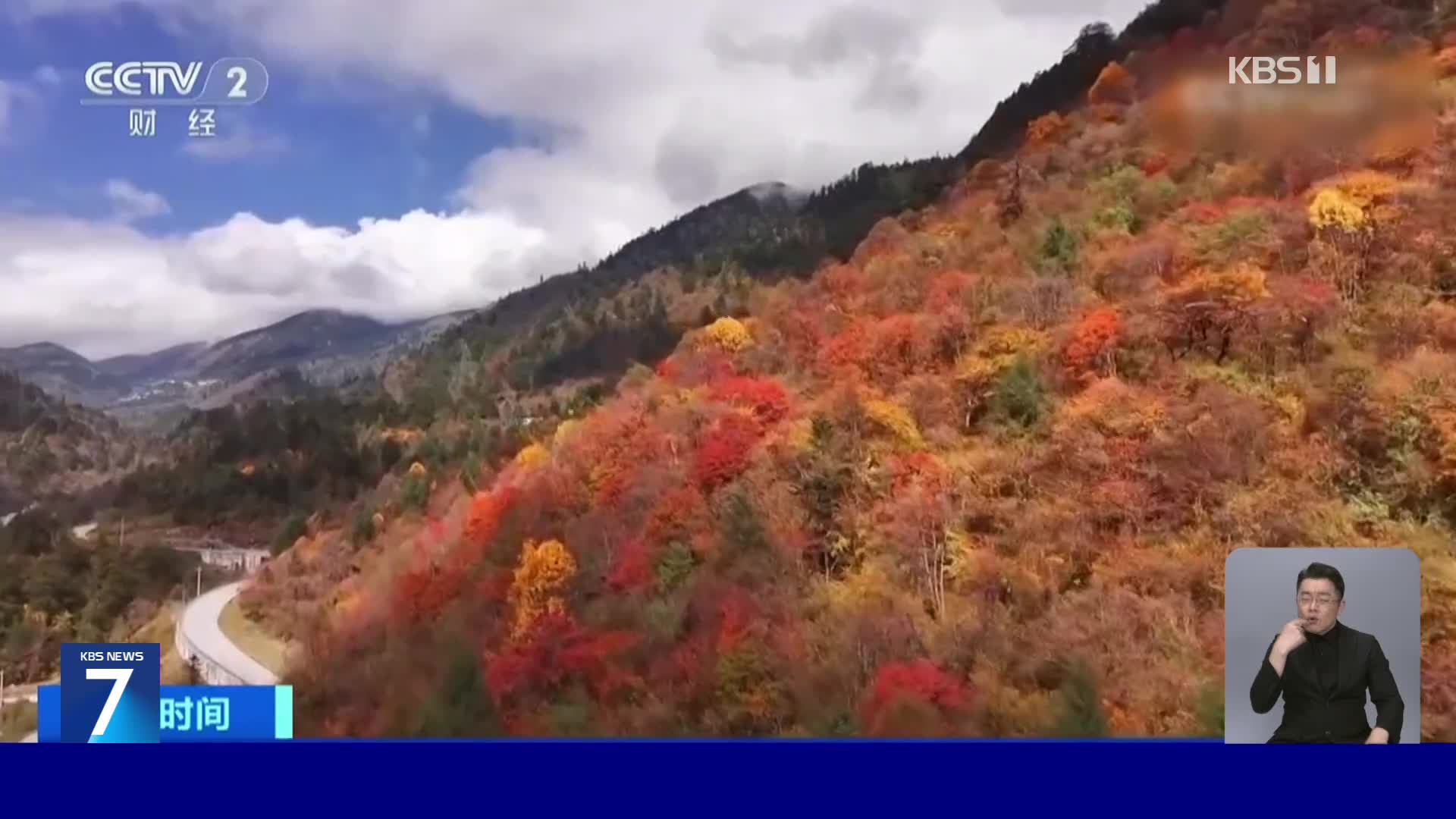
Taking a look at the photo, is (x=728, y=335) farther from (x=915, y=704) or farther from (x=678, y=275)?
(x=915, y=704)

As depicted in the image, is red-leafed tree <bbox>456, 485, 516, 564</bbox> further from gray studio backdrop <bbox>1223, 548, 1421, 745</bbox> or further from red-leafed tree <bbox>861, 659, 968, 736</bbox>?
gray studio backdrop <bbox>1223, 548, 1421, 745</bbox>

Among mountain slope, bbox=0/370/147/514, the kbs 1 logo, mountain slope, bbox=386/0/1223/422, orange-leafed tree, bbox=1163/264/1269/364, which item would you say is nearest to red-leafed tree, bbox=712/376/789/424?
mountain slope, bbox=386/0/1223/422

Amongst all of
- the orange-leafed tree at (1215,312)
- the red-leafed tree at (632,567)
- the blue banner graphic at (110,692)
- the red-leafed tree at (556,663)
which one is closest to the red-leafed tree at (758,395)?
the red-leafed tree at (632,567)

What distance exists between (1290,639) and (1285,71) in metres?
2.34

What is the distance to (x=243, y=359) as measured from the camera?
12.9 feet

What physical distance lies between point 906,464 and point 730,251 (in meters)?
1.30

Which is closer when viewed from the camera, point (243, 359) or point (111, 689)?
point (111, 689)

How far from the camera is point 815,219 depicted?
4.07 meters

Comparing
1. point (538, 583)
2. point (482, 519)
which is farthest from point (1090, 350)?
point (482, 519)

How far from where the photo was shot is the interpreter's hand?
123 inches

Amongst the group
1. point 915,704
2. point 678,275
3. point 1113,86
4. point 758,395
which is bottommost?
point 915,704

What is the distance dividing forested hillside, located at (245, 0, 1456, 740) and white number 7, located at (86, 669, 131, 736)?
509 millimetres

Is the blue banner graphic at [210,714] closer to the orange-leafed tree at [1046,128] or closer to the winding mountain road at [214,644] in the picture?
the winding mountain road at [214,644]

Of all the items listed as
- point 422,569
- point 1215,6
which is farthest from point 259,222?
point 1215,6
